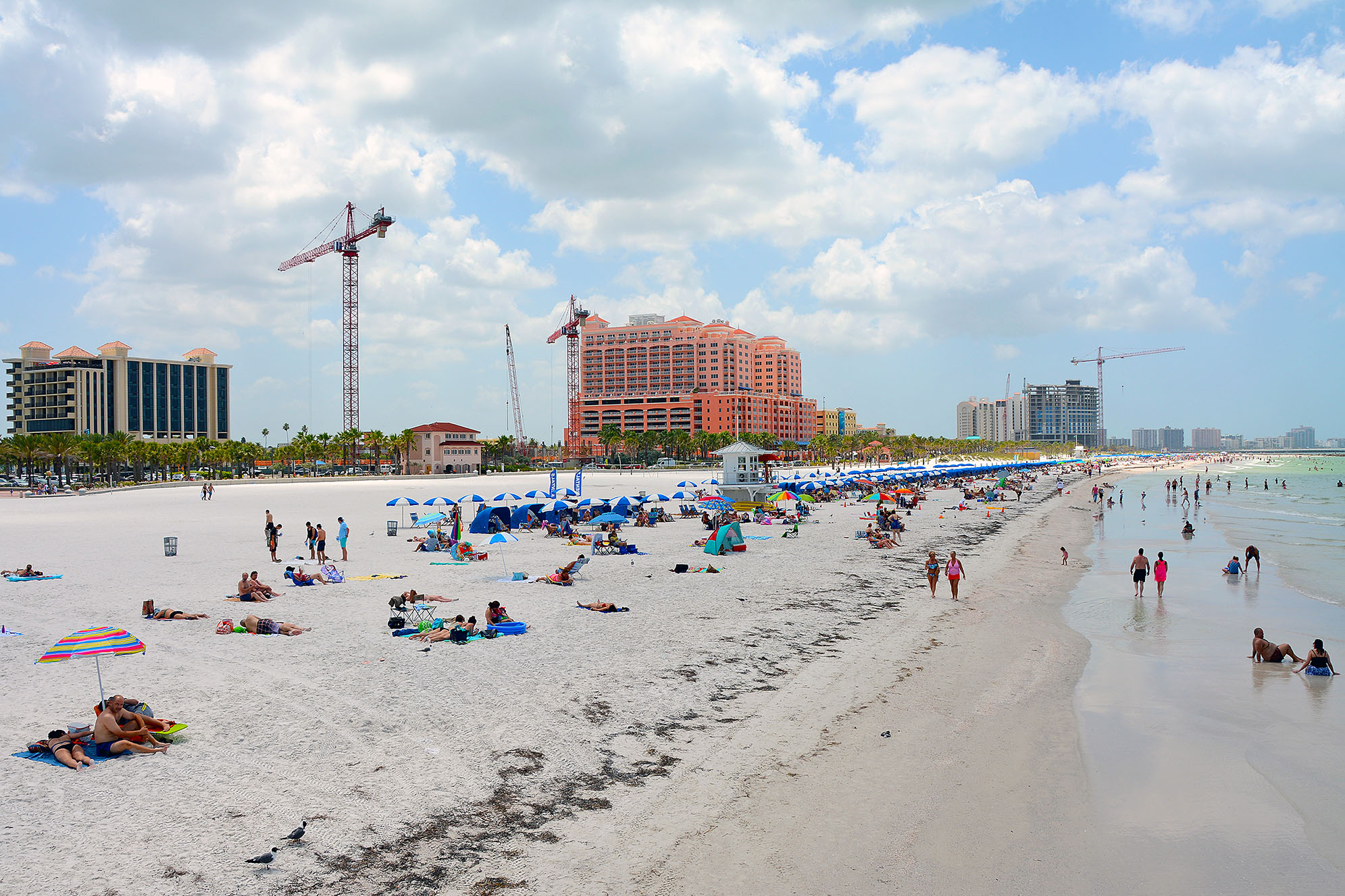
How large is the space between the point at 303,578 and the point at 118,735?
11.3 m

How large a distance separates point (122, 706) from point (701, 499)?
33.4m

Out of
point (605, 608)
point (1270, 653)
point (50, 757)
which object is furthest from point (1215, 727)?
point (50, 757)

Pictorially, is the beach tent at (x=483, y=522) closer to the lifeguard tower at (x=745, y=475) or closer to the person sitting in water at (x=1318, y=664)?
the lifeguard tower at (x=745, y=475)

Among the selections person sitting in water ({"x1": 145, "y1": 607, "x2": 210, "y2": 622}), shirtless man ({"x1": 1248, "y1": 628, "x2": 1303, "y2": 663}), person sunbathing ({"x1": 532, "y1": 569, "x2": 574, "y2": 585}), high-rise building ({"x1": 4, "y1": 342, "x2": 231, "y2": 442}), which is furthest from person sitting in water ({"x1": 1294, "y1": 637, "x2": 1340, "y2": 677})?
high-rise building ({"x1": 4, "y1": 342, "x2": 231, "y2": 442})

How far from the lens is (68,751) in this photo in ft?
26.9

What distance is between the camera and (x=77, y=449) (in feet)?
285

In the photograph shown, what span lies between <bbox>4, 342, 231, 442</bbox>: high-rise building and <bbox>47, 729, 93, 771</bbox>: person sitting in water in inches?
6082

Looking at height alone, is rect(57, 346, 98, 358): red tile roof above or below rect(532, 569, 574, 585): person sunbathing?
above

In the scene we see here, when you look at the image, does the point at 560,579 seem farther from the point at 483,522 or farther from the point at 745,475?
the point at 745,475

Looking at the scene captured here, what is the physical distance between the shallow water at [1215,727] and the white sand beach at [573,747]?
0.60 metres

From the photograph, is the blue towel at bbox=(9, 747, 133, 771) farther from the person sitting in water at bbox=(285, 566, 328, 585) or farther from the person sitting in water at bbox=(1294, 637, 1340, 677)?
the person sitting in water at bbox=(1294, 637, 1340, 677)

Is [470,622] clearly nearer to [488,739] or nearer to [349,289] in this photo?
[488,739]

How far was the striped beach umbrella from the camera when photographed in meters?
11.9

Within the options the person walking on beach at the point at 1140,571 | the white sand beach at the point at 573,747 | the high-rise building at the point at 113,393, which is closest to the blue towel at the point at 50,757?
the white sand beach at the point at 573,747
